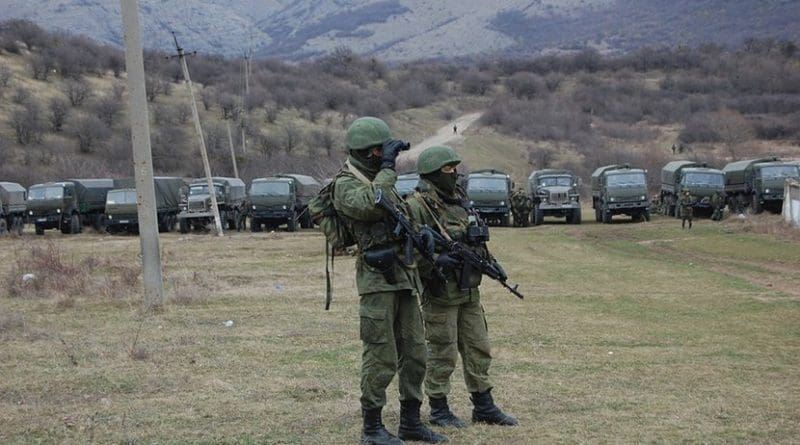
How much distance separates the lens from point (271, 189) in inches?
1377

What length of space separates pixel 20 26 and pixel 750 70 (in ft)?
209

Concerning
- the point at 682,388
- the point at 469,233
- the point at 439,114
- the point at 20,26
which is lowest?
the point at 682,388

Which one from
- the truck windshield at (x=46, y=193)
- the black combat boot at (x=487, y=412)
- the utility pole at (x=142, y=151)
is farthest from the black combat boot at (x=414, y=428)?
the truck windshield at (x=46, y=193)

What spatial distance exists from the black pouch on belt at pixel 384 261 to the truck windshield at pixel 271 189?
2875 cm

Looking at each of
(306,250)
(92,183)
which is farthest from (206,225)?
(306,250)

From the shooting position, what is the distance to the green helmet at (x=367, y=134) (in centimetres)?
642

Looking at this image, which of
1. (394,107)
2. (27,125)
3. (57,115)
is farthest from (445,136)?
(27,125)

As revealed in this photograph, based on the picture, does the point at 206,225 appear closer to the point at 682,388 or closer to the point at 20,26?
the point at 682,388

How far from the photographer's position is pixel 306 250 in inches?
962

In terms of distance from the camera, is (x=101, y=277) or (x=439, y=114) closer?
(x=101, y=277)

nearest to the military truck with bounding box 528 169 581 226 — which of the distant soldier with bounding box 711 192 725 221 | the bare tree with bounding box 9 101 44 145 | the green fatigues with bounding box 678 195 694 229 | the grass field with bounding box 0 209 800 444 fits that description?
the green fatigues with bounding box 678 195 694 229

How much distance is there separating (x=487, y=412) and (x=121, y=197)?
30.2 metres

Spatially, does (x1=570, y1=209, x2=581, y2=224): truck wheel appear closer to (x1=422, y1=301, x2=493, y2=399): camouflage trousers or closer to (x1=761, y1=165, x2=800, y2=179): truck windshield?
(x1=761, y1=165, x2=800, y2=179): truck windshield

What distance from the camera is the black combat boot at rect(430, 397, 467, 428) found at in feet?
22.6
